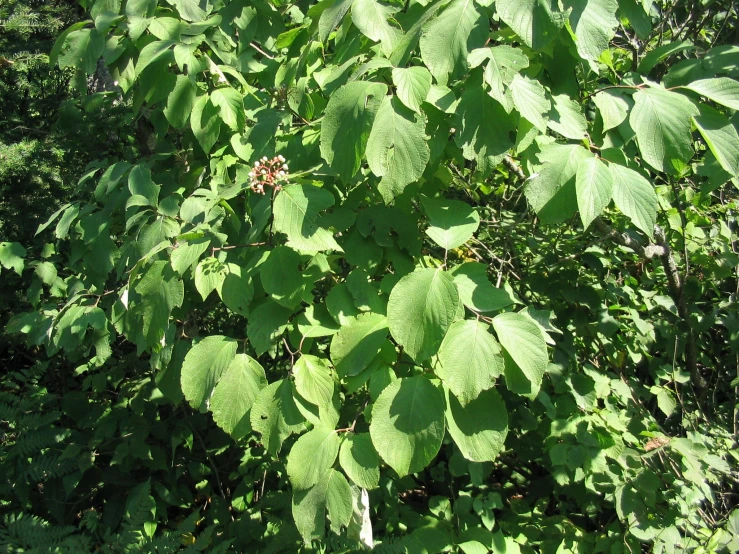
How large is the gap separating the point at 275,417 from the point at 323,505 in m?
0.25

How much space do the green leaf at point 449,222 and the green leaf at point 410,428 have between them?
43 cm

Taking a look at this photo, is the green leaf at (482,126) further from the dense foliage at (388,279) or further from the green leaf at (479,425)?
the green leaf at (479,425)

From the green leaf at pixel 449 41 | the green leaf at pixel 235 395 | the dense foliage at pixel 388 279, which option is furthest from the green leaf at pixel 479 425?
the green leaf at pixel 449 41

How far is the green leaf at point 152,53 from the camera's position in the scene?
5.98 feet

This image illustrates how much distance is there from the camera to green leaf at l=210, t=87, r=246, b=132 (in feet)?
6.49

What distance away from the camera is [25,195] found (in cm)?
394

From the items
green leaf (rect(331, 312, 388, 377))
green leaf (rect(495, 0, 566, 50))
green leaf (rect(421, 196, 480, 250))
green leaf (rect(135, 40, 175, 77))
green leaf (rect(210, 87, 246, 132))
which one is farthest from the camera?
green leaf (rect(210, 87, 246, 132))

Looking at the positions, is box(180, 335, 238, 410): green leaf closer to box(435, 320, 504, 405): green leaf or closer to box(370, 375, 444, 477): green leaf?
box(370, 375, 444, 477): green leaf

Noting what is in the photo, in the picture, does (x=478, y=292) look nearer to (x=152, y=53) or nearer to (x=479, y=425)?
(x=479, y=425)

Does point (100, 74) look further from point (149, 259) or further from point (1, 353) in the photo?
point (149, 259)

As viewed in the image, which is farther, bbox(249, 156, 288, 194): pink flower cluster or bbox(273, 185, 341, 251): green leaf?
bbox(249, 156, 288, 194): pink flower cluster

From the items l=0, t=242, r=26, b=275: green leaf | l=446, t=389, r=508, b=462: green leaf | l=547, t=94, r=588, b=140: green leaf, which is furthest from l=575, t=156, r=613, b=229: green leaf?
l=0, t=242, r=26, b=275: green leaf

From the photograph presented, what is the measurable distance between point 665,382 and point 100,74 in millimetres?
4380

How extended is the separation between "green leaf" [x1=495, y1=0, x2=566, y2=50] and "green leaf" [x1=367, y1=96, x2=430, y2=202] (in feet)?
0.92
